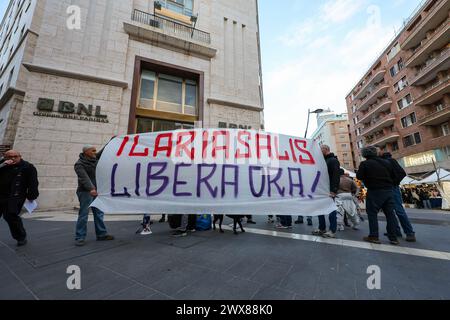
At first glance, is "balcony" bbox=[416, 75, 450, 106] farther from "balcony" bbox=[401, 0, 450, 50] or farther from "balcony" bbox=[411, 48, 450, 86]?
"balcony" bbox=[401, 0, 450, 50]

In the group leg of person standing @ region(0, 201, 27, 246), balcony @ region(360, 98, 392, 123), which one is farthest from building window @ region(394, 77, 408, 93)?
leg of person standing @ region(0, 201, 27, 246)

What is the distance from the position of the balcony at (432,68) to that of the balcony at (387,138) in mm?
6929

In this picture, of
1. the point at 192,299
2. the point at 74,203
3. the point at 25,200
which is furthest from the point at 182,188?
the point at 74,203

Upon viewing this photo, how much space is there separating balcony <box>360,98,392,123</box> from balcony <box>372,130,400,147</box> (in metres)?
4.33

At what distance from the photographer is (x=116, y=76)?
31.9 ft

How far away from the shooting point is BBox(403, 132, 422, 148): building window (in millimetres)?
23719

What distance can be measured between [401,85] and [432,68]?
5.79 m

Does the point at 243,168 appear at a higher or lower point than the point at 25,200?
higher

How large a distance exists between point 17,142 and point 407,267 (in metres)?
12.3

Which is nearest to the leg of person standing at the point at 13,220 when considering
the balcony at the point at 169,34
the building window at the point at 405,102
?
the balcony at the point at 169,34

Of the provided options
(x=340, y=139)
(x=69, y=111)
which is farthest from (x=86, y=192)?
(x=340, y=139)
